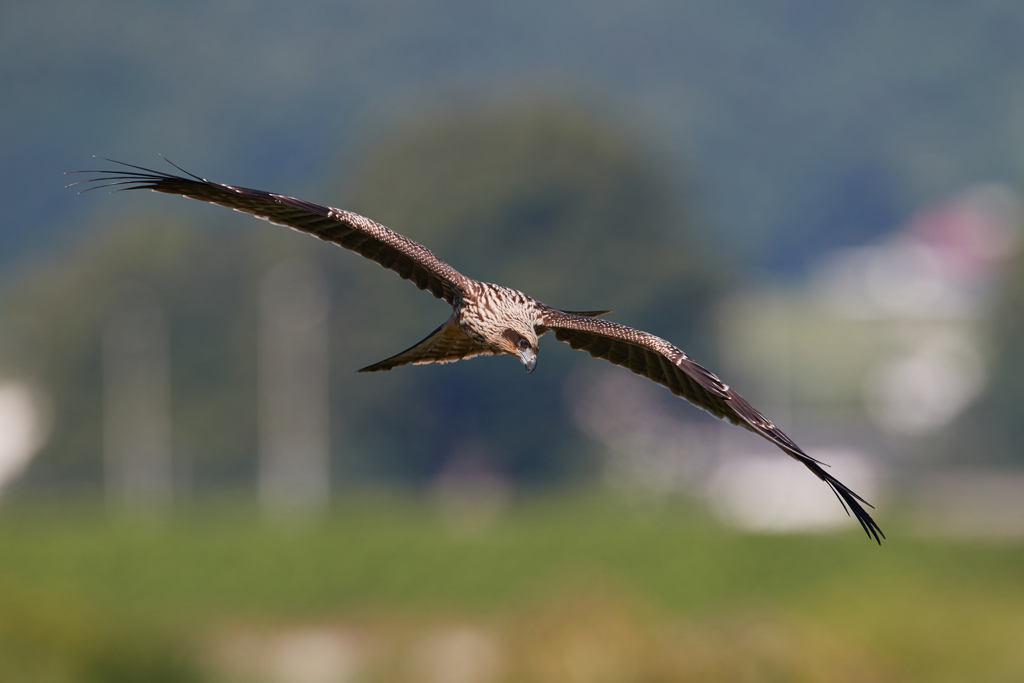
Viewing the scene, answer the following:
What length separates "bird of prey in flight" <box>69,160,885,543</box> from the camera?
24.3 ft

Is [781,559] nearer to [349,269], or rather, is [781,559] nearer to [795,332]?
[349,269]

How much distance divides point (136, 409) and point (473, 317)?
53.0m

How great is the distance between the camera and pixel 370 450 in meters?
60.4

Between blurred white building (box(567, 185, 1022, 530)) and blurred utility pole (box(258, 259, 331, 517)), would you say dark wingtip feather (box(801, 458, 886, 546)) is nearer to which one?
blurred white building (box(567, 185, 1022, 530))

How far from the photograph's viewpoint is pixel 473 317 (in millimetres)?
7801

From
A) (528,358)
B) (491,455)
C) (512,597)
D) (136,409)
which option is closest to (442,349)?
(528,358)

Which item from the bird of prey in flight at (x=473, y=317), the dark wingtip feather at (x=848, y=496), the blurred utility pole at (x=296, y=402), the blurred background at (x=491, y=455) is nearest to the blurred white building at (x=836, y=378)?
the blurred background at (x=491, y=455)

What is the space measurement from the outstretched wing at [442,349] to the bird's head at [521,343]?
0.44 metres

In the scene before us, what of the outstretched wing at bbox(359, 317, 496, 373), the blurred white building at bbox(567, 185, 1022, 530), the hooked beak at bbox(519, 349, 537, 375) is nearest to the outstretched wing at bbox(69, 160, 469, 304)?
the outstretched wing at bbox(359, 317, 496, 373)

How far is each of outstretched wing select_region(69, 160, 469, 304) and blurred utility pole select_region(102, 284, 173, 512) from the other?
4588cm

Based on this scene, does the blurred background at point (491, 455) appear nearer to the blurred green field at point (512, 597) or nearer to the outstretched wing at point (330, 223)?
the blurred green field at point (512, 597)

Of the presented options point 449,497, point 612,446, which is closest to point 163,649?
point 449,497

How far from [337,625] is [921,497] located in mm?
30493

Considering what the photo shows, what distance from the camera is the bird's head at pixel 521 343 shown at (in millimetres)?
7535
